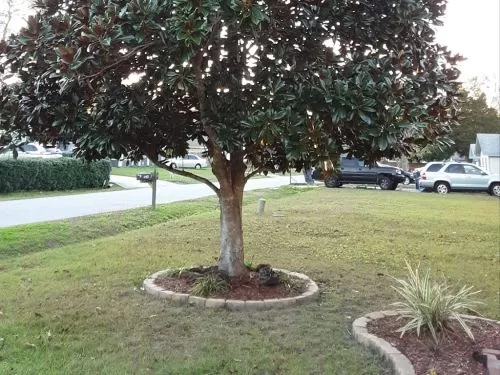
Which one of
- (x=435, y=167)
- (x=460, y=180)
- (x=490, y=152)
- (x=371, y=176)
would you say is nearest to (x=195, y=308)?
(x=371, y=176)

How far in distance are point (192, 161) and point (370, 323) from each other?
4781 cm

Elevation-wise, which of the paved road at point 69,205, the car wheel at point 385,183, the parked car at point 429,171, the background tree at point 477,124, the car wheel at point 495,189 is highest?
the background tree at point 477,124

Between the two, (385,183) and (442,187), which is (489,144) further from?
(385,183)

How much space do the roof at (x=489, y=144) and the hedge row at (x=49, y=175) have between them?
29.6 metres

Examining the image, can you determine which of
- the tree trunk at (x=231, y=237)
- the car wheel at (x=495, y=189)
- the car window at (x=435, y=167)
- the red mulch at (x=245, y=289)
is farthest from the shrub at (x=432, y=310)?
the car window at (x=435, y=167)

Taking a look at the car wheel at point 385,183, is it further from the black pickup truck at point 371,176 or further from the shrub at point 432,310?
the shrub at point 432,310

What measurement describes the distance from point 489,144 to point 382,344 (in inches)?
1671

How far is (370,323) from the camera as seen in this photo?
5102 mm

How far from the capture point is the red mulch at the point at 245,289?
5.93 meters

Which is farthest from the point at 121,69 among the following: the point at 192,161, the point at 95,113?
the point at 192,161

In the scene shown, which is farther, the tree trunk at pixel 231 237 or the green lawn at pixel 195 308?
the tree trunk at pixel 231 237

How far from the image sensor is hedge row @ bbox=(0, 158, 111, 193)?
65.9ft

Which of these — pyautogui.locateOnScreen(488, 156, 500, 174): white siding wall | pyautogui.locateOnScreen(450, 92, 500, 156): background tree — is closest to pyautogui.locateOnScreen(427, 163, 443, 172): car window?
pyautogui.locateOnScreen(488, 156, 500, 174): white siding wall

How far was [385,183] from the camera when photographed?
29828mm
